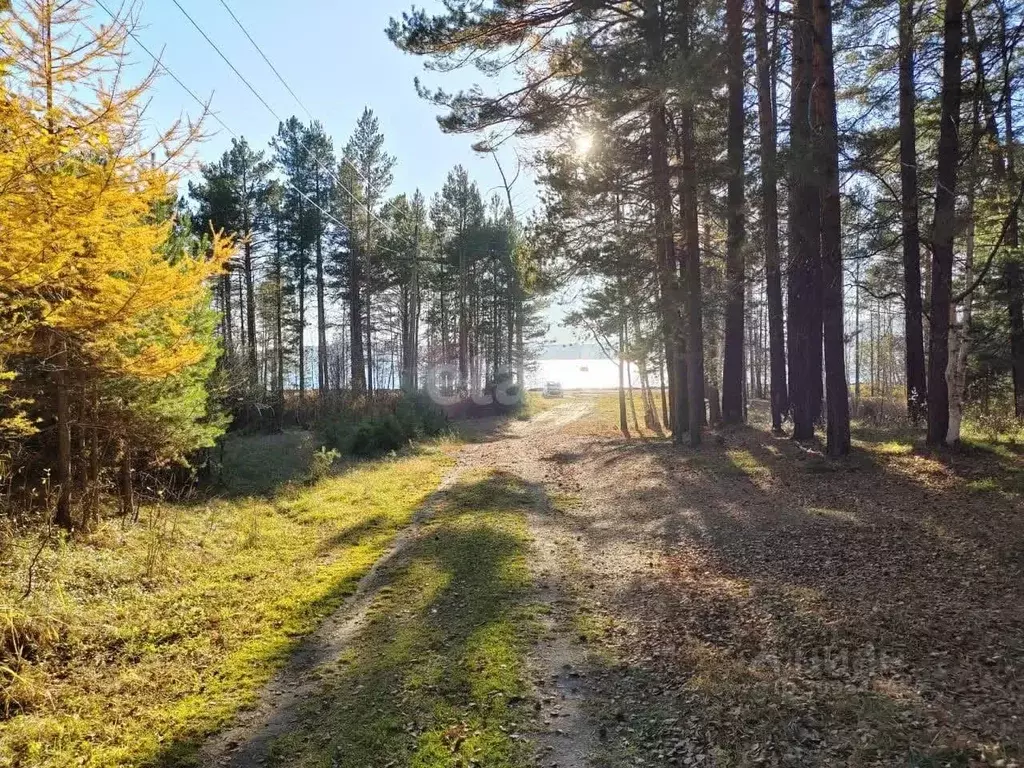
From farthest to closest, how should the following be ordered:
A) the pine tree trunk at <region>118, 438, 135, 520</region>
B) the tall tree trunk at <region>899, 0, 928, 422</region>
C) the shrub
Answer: the shrub
the tall tree trunk at <region>899, 0, 928, 422</region>
the pine tree trunk at <region>118, 438, 135, 520</region>

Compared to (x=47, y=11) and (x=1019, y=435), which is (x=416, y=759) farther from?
(x=1019, y=435)

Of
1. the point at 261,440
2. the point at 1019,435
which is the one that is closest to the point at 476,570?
the point at 1019,435

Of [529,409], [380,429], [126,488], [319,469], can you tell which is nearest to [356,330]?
[529,409]

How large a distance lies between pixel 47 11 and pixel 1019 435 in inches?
619

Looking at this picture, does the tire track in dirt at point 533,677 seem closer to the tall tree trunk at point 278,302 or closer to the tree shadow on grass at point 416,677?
the tree shadow on grass at point 416,677

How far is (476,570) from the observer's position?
7.15 m

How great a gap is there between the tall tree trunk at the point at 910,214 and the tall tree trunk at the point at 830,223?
1.20m

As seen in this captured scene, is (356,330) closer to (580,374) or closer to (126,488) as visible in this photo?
(126,488)

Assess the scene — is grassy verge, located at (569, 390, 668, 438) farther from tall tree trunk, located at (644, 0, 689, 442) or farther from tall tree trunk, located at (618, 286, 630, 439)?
tall tree trunk, located at (644, 0, 689, 442)

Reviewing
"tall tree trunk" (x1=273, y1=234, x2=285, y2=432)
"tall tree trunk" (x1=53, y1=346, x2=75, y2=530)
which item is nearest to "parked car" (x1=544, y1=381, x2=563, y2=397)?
"tall tree trunk" (x1=273, y1=234, x2=285, y2=432)

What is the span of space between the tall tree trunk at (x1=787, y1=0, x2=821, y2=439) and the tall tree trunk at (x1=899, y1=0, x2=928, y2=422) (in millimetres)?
1646

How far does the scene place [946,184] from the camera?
10.3 metres

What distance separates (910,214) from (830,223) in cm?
144

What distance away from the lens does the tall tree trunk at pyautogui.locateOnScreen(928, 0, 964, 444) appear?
1007 centimetres
